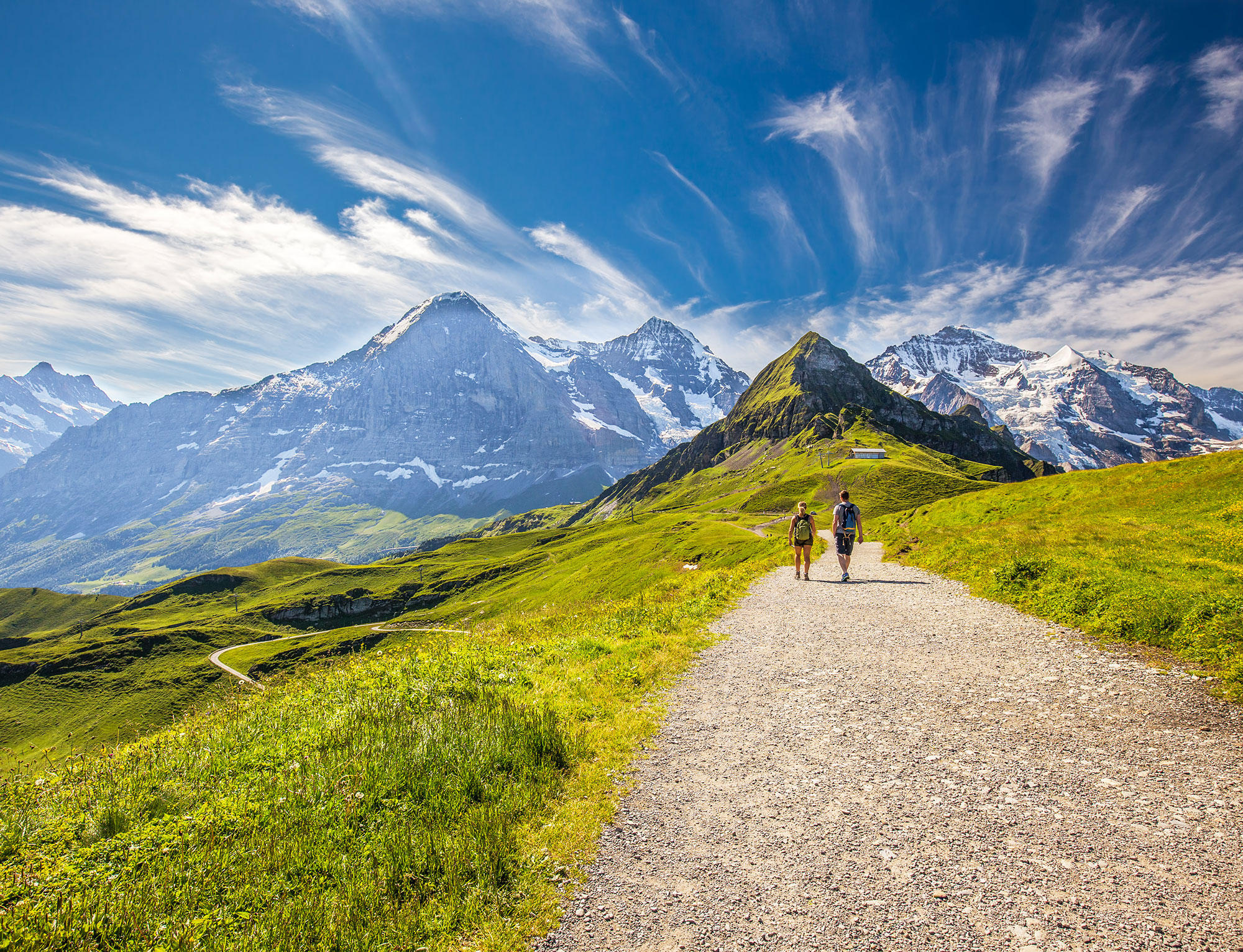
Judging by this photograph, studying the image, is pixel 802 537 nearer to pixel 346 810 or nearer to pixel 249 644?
pixel 346 810

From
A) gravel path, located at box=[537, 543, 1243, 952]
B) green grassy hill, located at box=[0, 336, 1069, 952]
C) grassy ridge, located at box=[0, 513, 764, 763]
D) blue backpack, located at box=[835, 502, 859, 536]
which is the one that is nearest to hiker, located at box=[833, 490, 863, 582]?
blue backpack, located at box=[835, 502, 859, 536]

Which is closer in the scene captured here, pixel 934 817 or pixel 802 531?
pixel 934 817

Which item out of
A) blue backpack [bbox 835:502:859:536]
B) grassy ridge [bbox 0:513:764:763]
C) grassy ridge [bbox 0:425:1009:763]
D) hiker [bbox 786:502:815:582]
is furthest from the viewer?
grassy ridge [bbox 0:425:1009:763]

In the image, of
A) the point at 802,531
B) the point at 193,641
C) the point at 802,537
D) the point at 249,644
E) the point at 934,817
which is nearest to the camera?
the point at 934,817

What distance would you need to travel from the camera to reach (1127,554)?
18.9 meters

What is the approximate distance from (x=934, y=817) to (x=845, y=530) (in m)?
20.2

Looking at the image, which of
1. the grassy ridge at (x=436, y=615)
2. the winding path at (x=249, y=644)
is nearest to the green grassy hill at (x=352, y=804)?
the grassy ridge at (x=436, y=615)

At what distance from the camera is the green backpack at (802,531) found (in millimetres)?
27234

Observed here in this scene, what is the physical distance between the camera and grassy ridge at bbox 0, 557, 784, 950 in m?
5.37

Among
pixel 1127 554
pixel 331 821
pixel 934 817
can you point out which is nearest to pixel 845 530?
pixel 1127 554

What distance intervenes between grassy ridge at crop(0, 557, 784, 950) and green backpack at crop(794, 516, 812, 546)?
17070 mm

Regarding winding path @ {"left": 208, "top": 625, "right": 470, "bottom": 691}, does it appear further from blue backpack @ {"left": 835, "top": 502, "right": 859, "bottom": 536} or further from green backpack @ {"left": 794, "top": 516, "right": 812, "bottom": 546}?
blue backpack @ {"left": 835, "top": 502, "right": 859, "bottom": 536}

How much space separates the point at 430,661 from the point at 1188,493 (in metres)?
40.0

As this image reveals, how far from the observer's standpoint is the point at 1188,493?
95.8 ft
